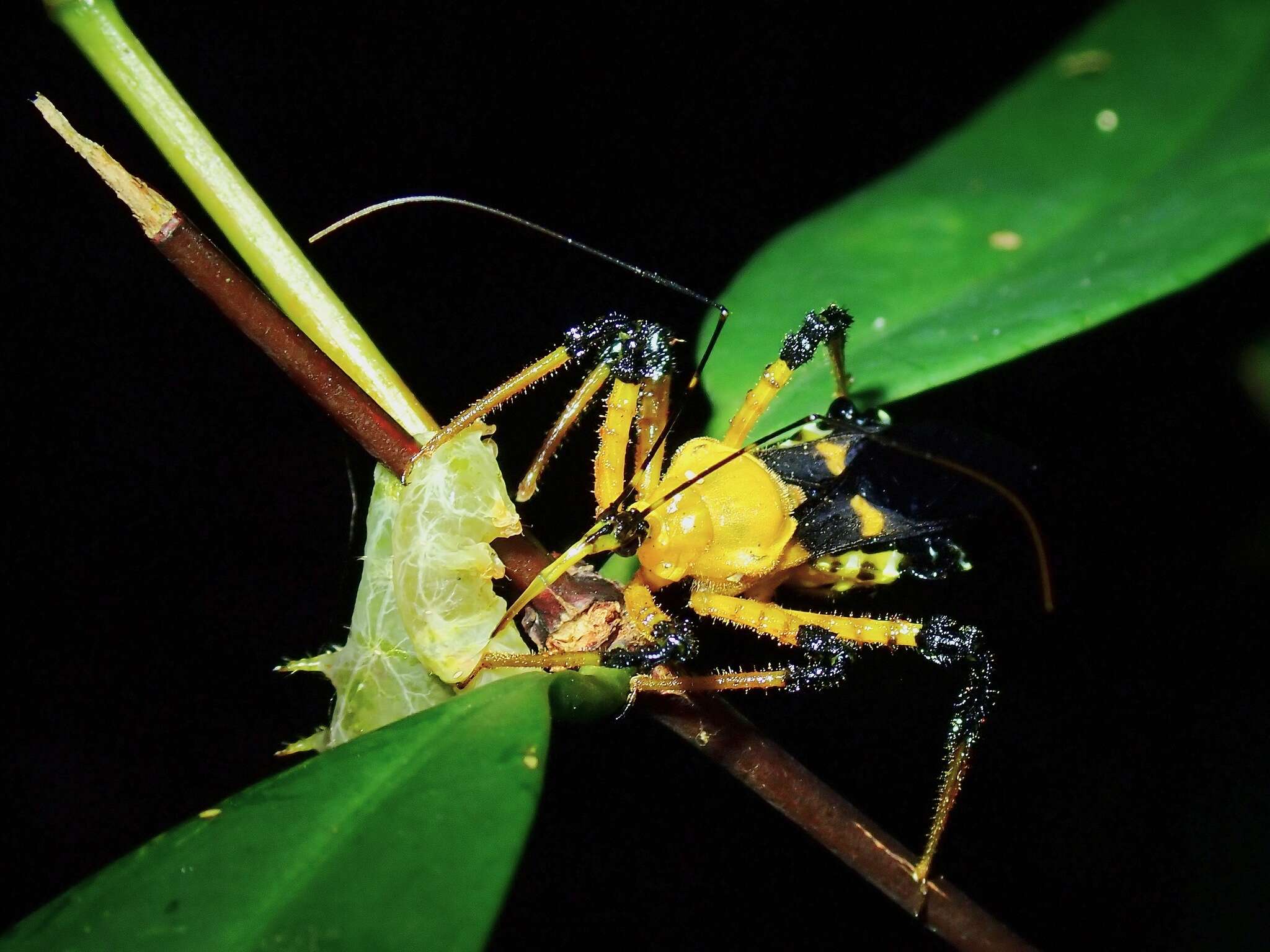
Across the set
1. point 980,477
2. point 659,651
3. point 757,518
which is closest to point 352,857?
point 659,651

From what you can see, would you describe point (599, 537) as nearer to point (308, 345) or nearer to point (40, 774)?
point (308, 345)

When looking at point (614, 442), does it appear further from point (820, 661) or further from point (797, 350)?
point (820, 661)

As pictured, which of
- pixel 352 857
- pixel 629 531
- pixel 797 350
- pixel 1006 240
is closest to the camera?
pixel 352 857

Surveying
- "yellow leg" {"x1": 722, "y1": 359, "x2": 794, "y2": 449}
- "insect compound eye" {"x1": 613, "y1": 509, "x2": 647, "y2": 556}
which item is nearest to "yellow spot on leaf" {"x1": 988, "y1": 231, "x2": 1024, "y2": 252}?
"yellow leg" {"x1": 722, "y1": 359, "x2": 794, "y2": 449}

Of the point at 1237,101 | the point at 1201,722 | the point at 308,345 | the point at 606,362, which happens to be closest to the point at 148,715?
the point at 606,362

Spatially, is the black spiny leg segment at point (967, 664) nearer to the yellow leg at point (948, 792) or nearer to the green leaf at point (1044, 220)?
the yellow leg at point (948, 792)

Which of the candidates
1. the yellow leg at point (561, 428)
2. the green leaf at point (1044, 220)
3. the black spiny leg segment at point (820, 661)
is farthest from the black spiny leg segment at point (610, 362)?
the black spiny leg segment at point (820, 661)
